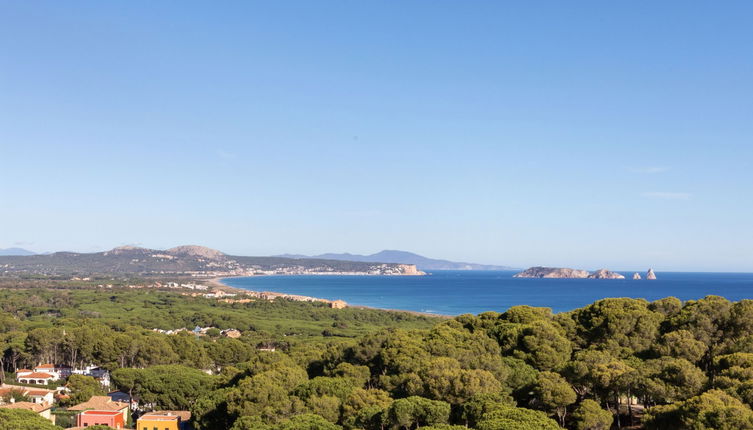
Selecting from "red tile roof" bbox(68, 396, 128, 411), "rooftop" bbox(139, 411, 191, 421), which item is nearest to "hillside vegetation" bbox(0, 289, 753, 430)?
"rooftop" bbox(139, 411, 191, 421)

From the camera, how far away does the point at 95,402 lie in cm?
2462

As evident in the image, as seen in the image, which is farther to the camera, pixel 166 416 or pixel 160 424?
pixel 166 416

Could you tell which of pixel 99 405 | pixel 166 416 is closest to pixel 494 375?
pixel 166 416

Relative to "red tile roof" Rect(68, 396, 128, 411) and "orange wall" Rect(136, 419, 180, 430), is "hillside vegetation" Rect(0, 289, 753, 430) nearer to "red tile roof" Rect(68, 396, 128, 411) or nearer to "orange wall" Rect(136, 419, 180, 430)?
"orange wall" Rect(136, 419, 180, 430)

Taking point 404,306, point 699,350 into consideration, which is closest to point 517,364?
point 699,350

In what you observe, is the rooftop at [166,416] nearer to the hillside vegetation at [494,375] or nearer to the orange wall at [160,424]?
the orange wall at [160,424]

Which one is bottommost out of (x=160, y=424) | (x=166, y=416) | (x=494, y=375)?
(x=160, y=424)

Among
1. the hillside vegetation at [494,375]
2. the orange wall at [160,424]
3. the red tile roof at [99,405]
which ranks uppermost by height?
the hillside vegetation at [494,375]

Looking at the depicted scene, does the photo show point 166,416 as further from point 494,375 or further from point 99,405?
point 494,375

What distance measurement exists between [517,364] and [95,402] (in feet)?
58.8

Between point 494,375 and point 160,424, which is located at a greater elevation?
point 494,375

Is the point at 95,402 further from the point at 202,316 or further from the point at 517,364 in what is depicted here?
the point at 202,316

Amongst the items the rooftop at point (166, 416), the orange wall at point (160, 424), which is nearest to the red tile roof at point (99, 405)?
the rooftop at point (166, 416)

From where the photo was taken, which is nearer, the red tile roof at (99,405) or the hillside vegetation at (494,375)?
the hillside vegetation at (494,375)
